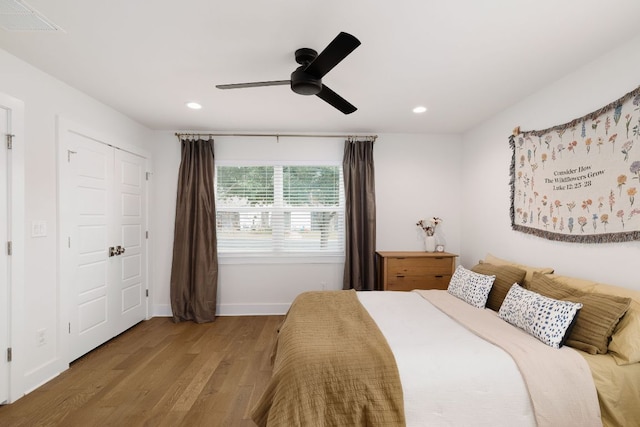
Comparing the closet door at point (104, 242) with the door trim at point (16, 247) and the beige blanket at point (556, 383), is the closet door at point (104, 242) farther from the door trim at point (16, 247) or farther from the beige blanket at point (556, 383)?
the beige blanket at point (556, 383)

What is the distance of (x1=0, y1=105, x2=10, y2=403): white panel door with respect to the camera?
201 cm

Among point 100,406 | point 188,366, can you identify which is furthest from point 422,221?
point 100,406

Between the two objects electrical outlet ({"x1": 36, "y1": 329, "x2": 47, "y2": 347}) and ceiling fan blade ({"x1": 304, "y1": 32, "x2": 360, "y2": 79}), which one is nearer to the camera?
ceiling fan blade ({"x1": 304, "y1": 32, "x2": 360, "y2": 79})

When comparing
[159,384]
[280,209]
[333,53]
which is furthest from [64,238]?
[333,53]

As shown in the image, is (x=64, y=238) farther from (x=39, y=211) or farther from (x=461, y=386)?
(x=461, y=386)

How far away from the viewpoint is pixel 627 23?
5.56ft

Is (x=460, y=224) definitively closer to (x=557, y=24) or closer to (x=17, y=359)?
(x=557, y=24)

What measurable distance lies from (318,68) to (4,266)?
259 centimetres

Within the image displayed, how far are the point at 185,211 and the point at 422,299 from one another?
9.99 feet

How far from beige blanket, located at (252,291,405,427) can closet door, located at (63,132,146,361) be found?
2338 millimetres

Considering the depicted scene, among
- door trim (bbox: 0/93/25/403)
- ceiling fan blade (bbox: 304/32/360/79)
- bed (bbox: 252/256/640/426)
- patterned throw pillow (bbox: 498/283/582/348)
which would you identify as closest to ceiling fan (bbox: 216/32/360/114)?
ceiling fan blade (bbox: 304/32/360/79)

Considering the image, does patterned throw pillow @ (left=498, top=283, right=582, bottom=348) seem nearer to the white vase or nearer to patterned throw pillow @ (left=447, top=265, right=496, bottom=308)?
patterned throw pillow @ (left=447, top=265, right=496, bottom=308)

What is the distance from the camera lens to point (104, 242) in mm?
3002

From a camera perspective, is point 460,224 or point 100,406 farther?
point 460,224
